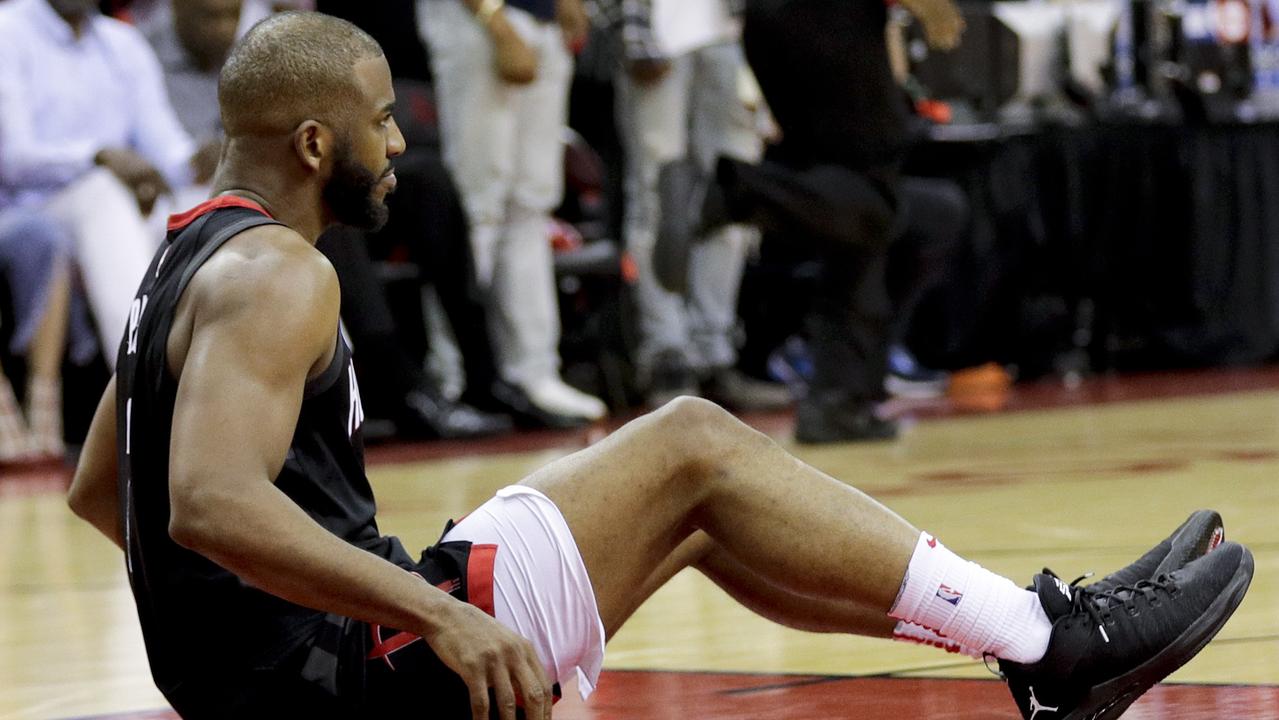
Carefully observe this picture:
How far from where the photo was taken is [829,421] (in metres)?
5.95

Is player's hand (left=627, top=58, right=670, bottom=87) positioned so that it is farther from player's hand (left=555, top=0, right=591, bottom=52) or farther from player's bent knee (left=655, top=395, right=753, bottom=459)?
player's bent knee (left=655, top=395, right=753, bottom=459)

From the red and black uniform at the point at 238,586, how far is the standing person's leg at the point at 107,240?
4.66m

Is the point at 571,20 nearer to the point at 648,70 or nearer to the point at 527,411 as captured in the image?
the point at 648,70

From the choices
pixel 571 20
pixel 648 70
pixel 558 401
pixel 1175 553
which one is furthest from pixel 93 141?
pixel 1175 553

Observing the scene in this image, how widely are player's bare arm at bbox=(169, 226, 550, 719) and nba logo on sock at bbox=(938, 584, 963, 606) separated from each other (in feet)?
1.62

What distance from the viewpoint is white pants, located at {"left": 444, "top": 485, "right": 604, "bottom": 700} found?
2.05 meters

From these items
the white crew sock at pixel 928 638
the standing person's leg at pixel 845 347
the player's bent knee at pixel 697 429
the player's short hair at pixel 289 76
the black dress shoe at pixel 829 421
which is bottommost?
the black dress shoe at pixel 829 421

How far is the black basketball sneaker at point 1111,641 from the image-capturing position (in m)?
2.11

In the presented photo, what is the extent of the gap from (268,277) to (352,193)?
0.22 metres

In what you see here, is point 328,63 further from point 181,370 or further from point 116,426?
point 116,426

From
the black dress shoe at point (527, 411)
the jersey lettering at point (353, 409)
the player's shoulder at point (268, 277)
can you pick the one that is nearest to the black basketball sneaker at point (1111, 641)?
the jersey lettering at point (353, 409)

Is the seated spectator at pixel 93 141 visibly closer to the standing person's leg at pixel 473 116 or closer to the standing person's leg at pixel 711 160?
the standing person's leg at pixel 473 116

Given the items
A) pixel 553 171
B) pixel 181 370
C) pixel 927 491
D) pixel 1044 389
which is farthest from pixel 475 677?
pixel 1044 389

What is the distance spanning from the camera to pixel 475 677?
183cm
